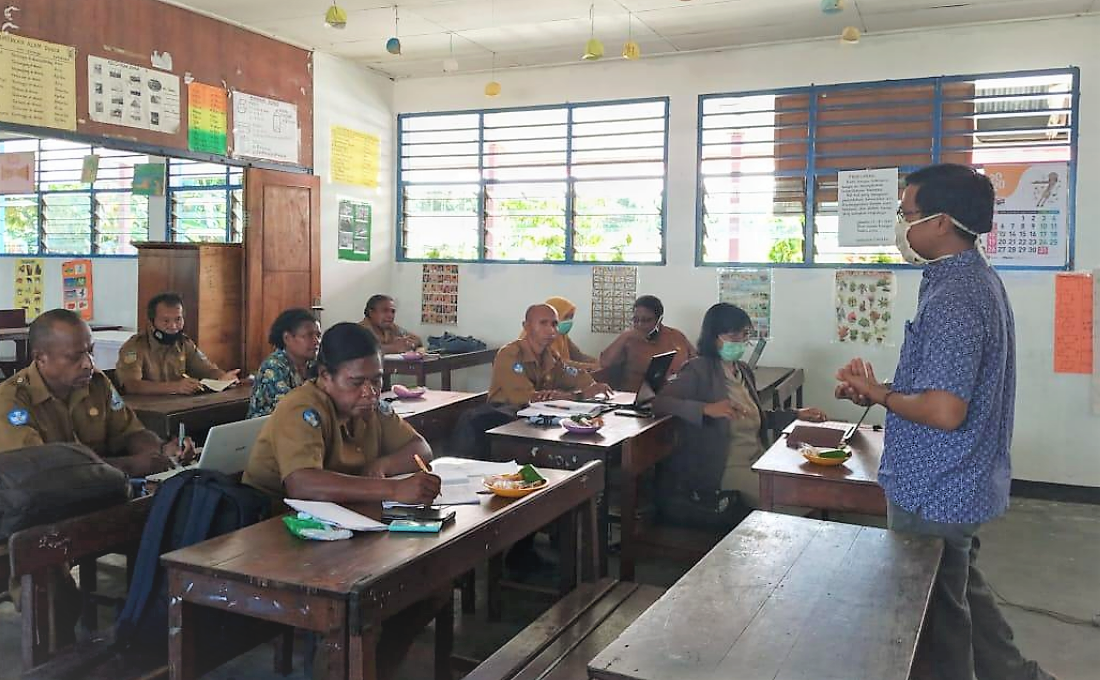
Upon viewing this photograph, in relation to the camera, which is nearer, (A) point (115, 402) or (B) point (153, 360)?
(A) point (115, 402)

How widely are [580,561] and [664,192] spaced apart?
13.0ft

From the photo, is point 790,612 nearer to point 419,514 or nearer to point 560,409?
point 419,514

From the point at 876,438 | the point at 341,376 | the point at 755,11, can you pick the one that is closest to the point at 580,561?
the point at 341,376

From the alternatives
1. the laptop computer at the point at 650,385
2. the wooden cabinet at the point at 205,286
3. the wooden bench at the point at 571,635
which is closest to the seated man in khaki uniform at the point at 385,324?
the wooden cabinet at the point at 205,286

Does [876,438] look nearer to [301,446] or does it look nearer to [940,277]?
[940,277]

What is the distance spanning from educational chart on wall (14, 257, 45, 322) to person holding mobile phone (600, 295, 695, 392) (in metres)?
5.22

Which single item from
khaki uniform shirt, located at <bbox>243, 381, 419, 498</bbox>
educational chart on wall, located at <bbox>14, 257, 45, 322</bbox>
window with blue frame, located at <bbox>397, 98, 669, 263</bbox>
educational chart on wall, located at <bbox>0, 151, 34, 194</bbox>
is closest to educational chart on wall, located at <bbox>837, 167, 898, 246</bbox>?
window with blue frame, located at <bbox>397, 98, 669, 263</bbox>

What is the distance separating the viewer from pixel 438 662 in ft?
9.37

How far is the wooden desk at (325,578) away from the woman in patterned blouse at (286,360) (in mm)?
1507

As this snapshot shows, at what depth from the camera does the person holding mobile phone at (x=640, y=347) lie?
19.0 feet

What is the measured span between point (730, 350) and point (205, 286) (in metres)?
3.48

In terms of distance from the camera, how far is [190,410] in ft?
13.6

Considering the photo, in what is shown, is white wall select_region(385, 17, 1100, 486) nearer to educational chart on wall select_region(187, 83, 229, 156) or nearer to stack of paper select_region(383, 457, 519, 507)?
educational chart on wall select_region(187, 83, 229, 156)

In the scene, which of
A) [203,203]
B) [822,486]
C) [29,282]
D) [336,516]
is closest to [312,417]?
[336,516]
